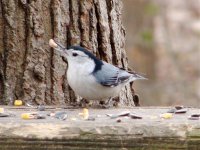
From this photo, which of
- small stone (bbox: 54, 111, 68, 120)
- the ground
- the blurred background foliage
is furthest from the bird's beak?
the blurred background foliage

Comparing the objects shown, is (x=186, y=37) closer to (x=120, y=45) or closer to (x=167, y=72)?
(x=167, y=72)

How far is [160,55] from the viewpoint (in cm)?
979

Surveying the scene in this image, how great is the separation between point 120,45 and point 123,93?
0.96ft

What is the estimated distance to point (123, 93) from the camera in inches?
167

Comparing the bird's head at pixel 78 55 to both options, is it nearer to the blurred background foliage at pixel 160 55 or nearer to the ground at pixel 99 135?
the ground at pixel 99 135

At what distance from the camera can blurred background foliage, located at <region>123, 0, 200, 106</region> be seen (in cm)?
772

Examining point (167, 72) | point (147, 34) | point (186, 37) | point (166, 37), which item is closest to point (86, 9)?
point (147, 34)

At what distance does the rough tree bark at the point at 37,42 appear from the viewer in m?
3.90

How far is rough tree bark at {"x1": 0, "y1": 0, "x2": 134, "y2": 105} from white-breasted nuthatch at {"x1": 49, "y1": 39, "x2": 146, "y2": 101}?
10.8 inches

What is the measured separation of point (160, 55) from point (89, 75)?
629 cm

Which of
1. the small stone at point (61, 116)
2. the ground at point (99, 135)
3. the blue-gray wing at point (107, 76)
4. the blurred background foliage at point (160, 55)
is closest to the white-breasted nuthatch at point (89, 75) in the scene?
the blue-gray wing at point (107, 76)

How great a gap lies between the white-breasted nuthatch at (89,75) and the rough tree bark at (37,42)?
0.28 meters

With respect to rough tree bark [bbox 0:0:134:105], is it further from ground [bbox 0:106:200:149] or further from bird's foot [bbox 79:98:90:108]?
ground [bbox 0:106:200:149]

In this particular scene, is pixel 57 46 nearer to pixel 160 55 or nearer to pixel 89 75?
pixel 89 75
